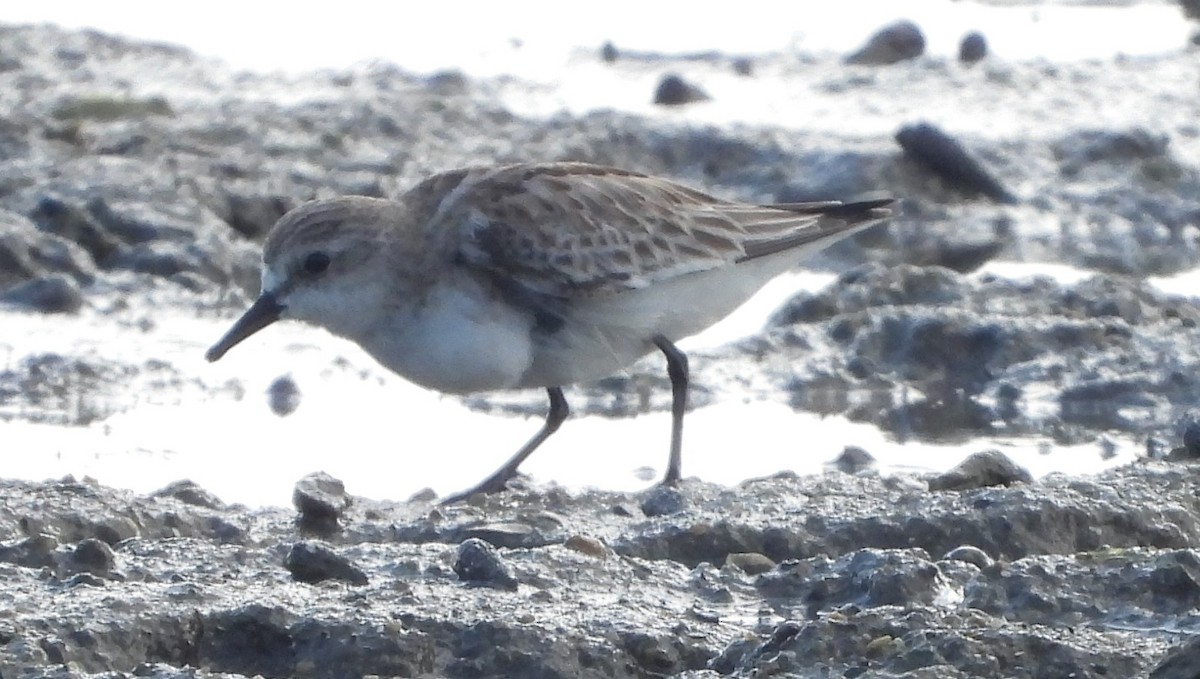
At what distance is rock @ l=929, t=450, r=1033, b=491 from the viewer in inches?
236

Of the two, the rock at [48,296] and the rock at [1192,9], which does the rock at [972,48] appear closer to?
the rock at [1192,9]

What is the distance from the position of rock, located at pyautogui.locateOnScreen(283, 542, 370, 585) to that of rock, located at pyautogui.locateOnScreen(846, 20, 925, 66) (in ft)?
30.0

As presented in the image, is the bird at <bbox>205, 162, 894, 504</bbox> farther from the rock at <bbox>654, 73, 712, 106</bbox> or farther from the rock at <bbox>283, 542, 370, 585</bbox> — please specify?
the rock at <bbox>654, 73, 712, 106</bbox>

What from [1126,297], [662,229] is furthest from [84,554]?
[1126,297]

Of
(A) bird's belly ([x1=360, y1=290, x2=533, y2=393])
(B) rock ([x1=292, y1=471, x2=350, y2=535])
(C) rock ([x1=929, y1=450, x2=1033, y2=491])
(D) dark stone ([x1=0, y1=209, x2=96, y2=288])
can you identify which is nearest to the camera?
(B) rock ([x1=292, y1=471, x2=350, y2=535])

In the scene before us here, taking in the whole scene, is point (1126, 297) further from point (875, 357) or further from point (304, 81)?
point (304, 81)

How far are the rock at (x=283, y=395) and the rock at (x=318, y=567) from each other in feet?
10.0

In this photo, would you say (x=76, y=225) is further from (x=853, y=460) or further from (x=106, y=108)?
(x=853, y=460)

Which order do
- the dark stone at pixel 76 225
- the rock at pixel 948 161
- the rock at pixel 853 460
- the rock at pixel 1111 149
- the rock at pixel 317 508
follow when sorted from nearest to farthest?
the rock at pixel 317 508, the rock at pixel 853 460, the dark stone at pixel 76 225, the rock at pixel 948 161, the rock at pixel 1111 149

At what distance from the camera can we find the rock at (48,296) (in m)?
8.87

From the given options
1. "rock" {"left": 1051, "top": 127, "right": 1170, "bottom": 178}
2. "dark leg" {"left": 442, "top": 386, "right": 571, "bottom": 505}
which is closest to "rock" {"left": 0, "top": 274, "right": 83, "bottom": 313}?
"dark leg" {"left": 442, "top": 386, "right": 571, "bottom": 505}

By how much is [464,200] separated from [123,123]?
4.93 metres

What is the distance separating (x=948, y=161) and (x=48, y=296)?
4520mm

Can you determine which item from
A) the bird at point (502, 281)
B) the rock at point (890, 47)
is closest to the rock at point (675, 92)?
the rock at point (890, 47)
